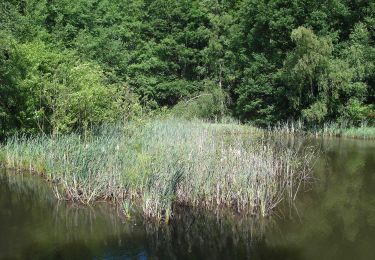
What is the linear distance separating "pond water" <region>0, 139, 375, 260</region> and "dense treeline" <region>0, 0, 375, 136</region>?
8377mm

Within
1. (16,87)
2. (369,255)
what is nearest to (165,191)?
(369,255)

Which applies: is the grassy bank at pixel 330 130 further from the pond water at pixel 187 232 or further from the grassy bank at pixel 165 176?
the grassy bank at pixel 165 176

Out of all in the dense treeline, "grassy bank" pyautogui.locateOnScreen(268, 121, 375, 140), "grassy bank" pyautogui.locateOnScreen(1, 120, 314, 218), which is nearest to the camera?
"grassy bank" pyautogui.locateOnScreen(1, 120, 314, 218)

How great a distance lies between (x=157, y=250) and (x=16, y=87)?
9.27m

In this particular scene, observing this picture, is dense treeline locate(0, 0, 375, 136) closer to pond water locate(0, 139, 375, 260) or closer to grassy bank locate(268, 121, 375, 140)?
grassy bank locate(268, 121, 375, 140)

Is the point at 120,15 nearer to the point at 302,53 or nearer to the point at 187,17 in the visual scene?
the point at 187,17

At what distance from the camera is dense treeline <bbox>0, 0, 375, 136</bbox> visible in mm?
24438

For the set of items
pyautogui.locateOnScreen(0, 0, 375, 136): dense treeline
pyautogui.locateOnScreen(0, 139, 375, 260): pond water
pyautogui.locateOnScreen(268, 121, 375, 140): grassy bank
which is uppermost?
pyautogui.locateOnScreen(0, 0, 375, 136): dense treeline

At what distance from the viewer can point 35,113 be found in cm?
1358

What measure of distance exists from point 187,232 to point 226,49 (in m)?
24.4

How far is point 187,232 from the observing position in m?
8.09

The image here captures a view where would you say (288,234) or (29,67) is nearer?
(288,234)

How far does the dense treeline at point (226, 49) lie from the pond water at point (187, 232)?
838cm

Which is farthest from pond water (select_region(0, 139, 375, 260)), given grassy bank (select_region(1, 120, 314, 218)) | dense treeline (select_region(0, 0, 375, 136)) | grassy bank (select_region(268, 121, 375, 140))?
grassy bank (select_region(268, 121, 375, 140))
